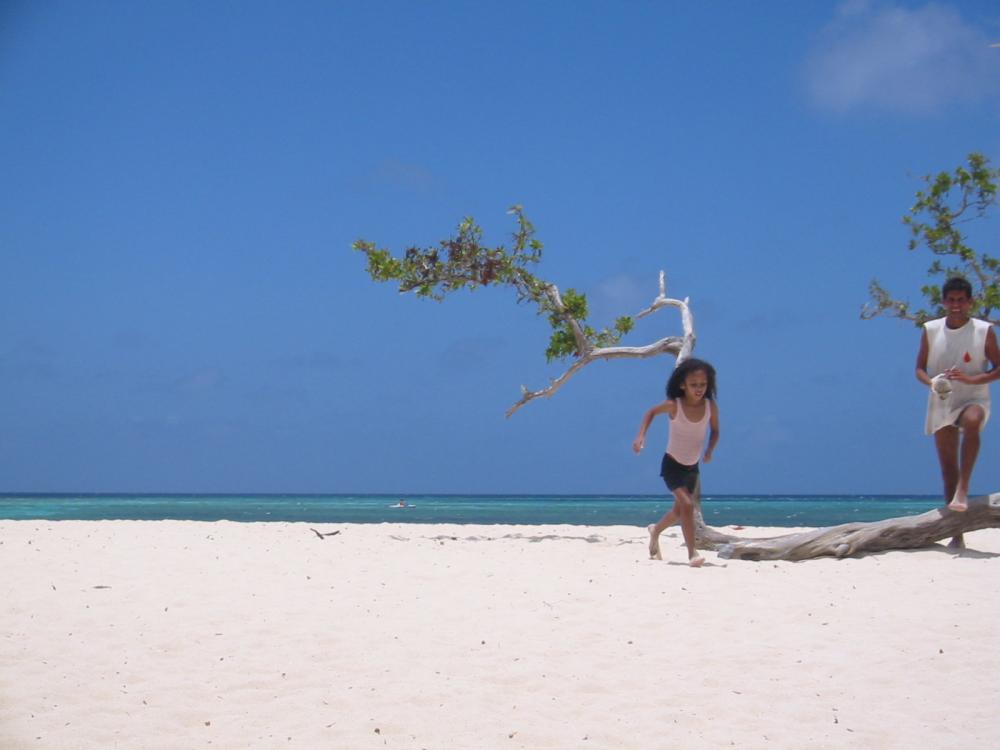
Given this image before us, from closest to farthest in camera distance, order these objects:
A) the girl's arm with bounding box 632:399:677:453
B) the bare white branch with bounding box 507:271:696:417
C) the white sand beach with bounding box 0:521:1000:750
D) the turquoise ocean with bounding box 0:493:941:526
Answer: the white sand beach with bounding box 0:521:1000:750, the girl's arm with bounding box 632:399:677:453, the bare white branch with bounding box 507:271:696:417, the turquoise ocean with bounding box 0:493:941:526

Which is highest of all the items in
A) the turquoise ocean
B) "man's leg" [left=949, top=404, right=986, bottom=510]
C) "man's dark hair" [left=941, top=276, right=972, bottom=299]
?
"man's dark hair" [left=941, top=276, right=972, bottom=299]

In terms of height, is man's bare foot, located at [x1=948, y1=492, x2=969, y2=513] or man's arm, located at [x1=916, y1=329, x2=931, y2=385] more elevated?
man's arm, located at [x1=916, y1=329, x2=931, y2=385]

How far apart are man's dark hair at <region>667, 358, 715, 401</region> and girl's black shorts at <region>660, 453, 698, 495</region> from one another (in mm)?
636

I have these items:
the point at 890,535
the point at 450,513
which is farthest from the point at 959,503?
the point at 450,513

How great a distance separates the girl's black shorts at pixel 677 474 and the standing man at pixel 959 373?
222 cm

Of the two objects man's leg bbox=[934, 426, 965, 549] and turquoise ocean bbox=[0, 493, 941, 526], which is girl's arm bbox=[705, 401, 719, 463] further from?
turquoise ocean bbox=[0, 493, 941, 526]

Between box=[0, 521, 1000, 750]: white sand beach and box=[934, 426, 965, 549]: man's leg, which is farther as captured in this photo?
box=[934, 426, 965, 549]: man's leg

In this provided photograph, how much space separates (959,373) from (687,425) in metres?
2.41

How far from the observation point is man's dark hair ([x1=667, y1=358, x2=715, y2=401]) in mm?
7977

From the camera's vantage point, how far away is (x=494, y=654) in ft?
15.8

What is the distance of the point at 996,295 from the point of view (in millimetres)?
12273

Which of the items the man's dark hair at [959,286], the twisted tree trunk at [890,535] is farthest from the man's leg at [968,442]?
the man's dark hair at [959,286]

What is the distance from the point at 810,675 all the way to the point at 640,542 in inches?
279

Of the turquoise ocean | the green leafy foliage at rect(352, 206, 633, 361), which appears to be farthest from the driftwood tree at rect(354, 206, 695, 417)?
the turquoise ocean
